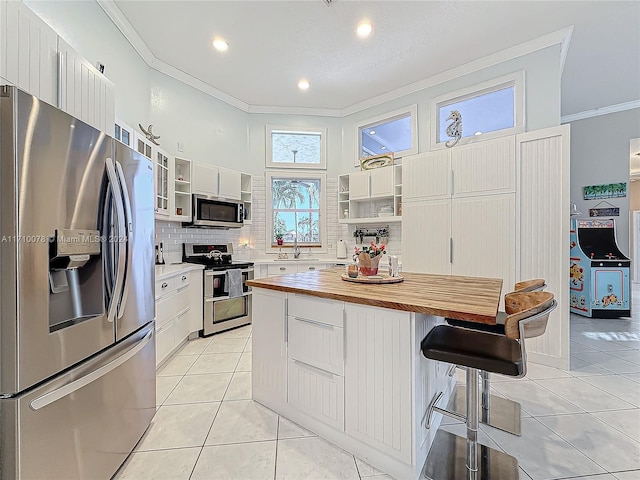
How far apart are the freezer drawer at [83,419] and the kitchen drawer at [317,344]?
0.90m

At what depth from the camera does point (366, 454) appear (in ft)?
5.35

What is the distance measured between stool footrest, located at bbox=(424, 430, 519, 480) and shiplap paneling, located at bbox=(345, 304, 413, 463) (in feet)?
0.81

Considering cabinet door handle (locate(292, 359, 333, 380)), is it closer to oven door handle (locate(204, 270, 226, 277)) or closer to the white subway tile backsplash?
oven door handle (locate(204, 270, 226, 277))

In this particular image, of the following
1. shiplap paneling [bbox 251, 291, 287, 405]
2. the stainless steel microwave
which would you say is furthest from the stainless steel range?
shiplap paneling [bbox 251, 291, 287, 405]

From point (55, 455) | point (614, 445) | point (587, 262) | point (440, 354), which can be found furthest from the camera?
point (587, 262)

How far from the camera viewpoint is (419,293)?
5.59ft

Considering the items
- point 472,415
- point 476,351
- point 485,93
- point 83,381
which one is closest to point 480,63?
point 485,93

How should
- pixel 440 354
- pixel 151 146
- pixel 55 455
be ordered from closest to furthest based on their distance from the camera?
1. pixel 55 455
2. pixel 440 354
3. pixel 151 146

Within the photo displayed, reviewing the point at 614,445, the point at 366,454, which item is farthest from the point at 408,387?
the point at 614,445

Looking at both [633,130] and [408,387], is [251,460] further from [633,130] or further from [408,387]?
[633,130]

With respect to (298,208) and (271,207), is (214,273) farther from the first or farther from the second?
(298,208)

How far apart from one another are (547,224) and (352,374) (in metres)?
2.45

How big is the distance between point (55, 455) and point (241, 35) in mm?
3671

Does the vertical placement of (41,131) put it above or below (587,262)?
above
